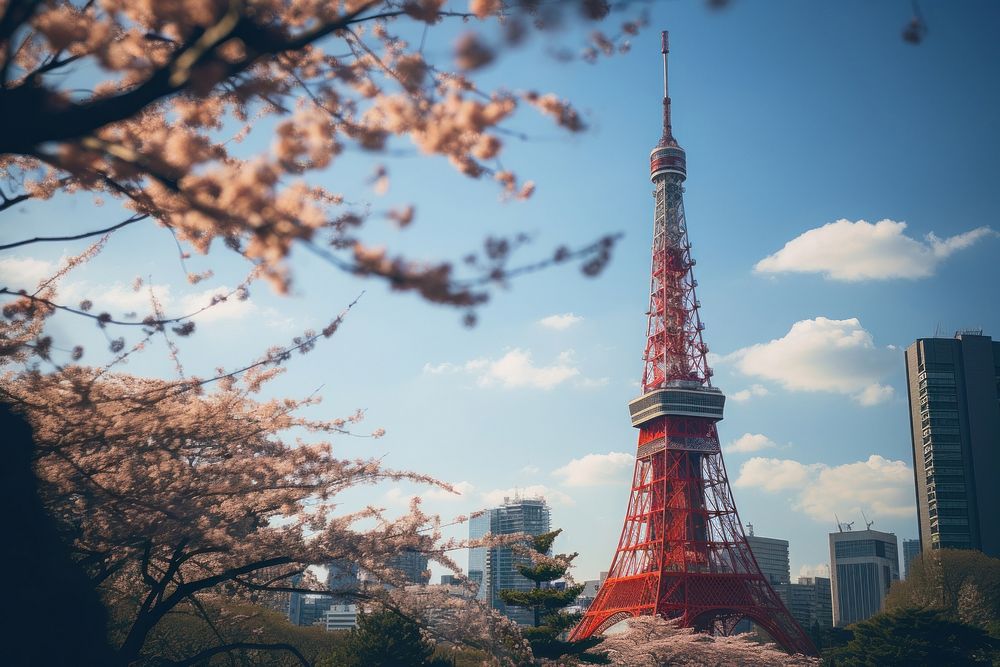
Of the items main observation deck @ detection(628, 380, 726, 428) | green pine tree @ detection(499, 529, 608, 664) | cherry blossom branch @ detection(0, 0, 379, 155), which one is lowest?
green pine tree @ detection(499, 529, 608, 664)

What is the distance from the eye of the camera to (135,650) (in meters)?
6.11

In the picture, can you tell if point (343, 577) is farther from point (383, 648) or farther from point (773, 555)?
point (773, 555)

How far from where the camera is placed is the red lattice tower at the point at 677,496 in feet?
127

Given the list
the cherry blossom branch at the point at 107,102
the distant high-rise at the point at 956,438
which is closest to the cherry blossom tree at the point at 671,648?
the cherry blossom branch at the point at 107,102

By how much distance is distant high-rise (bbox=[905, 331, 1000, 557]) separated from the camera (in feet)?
212

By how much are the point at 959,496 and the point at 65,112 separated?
76.2 meters

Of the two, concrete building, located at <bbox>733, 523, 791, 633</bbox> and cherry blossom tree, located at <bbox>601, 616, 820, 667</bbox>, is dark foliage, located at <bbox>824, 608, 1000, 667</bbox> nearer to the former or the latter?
cherry blossom tree, located at <bbox>601, 616, 820, 667</bbox>

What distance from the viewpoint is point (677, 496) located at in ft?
141

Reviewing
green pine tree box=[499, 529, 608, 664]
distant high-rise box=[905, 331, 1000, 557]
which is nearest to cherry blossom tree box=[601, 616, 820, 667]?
green pine tree box=[499, 529, 608, 664]

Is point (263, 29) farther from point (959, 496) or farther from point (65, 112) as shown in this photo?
point (959, 496)

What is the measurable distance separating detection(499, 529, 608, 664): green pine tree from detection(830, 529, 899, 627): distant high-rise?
3954 inches

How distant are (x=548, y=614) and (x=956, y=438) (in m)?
60.3

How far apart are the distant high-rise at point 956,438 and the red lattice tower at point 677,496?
32.5 meters

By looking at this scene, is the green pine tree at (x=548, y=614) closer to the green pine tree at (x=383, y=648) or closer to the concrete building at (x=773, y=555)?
the green pine tree at (x=383, y=648)
